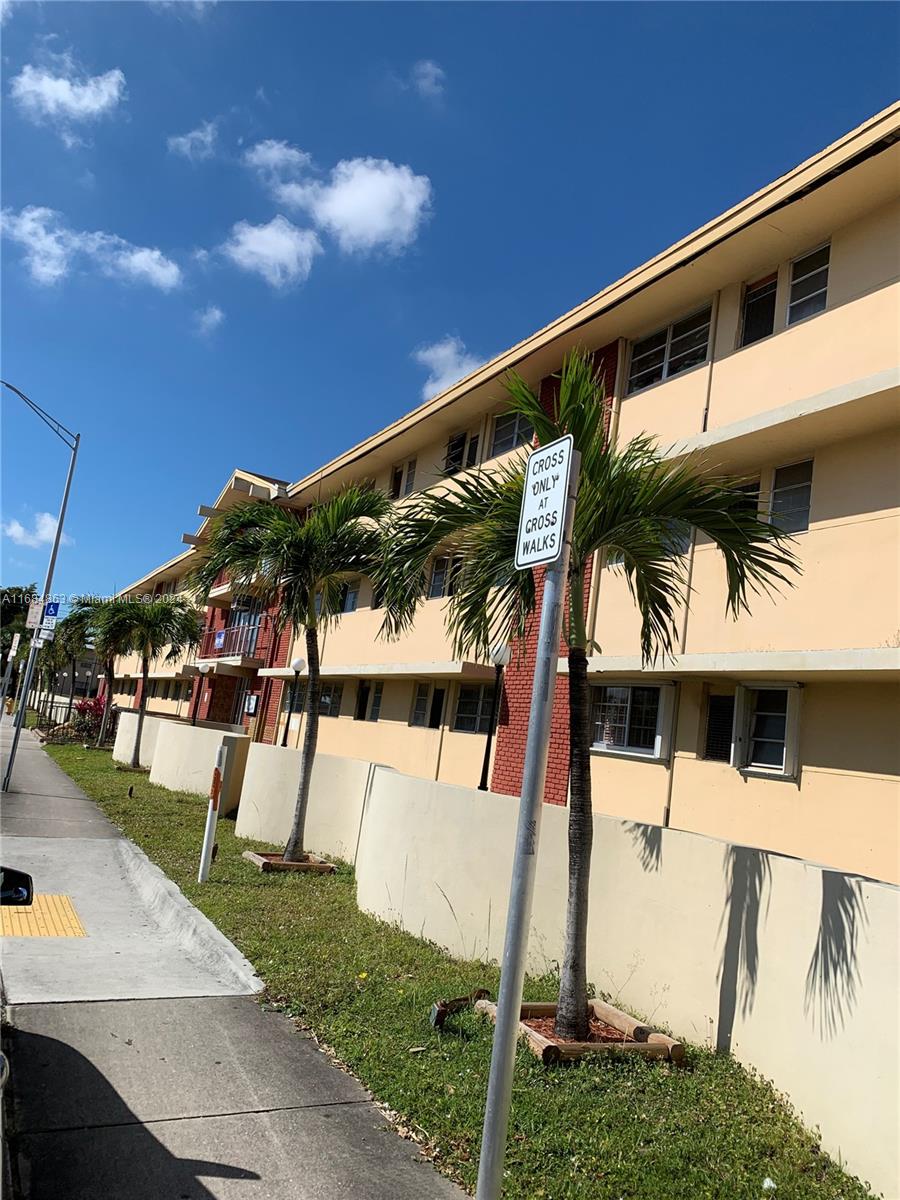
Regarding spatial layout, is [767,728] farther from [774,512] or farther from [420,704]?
[420,704]

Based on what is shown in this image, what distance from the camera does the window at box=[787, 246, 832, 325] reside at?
1038 centimetres

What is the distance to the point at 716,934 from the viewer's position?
5.75 meters

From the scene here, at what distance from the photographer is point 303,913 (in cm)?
937

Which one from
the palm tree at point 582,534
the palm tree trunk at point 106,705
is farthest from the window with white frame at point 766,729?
the palm tree trunk at point 106,705

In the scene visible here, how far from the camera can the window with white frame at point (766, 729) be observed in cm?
970

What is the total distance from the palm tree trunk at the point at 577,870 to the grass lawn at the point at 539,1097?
410mm

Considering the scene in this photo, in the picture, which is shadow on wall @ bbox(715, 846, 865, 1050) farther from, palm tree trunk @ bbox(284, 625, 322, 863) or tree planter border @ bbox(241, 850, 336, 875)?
palm tree trunk @ bbox(284, 625, 322, 863)

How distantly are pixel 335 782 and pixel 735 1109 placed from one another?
919 centimetres

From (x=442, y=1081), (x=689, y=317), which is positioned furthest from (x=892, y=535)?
(x=442, y=1081)

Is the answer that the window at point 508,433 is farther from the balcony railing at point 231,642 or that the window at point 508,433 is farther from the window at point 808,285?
the balcony railing at point 231,642

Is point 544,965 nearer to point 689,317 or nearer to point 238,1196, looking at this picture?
point 238,1196

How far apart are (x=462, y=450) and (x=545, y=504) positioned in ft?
48.2

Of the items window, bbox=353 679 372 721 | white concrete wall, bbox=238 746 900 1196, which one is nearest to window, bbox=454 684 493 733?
window, bbox=353 679 372 721

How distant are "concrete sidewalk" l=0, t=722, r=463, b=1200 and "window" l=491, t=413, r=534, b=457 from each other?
10342mm
